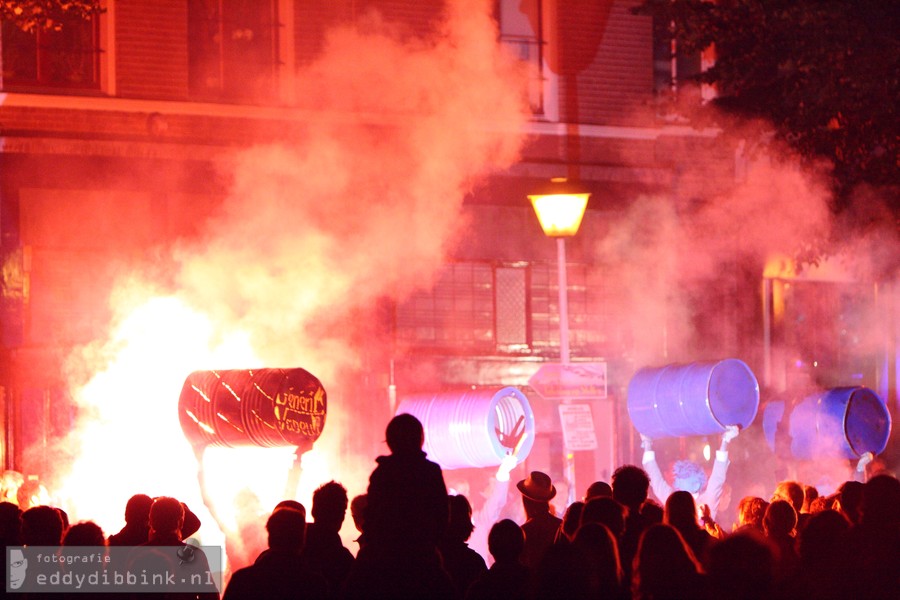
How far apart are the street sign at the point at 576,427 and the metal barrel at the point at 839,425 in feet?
6.35

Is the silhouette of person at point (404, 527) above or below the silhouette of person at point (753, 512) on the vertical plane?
above

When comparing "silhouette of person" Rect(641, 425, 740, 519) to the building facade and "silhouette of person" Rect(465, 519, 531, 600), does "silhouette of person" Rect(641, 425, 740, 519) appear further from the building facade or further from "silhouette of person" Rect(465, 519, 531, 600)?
"silhouette of person" Rect(465, 519, 531, 600)

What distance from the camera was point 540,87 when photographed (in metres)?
14.0

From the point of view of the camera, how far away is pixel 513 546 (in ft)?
16.5

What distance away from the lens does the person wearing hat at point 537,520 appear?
6.52m

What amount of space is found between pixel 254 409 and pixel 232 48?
5959mm

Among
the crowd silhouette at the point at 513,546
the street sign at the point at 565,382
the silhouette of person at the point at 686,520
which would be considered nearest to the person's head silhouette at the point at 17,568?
the crowd silhouette at the point at 513,546

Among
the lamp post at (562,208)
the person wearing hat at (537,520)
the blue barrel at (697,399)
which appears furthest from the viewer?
the lamp post at (562,208)

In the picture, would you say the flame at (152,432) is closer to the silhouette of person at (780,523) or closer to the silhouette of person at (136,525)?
the silhouette of person at (136,525)

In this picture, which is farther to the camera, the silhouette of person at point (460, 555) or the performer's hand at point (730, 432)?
the performer's hand at point (730, 432)

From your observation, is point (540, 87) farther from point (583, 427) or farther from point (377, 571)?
point (377, 571)

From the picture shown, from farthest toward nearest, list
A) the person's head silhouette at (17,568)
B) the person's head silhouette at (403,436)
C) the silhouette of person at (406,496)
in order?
the person's head silhouette at (17,568) → the person's head silhouette at (403,436) → the silhouette of person at (406,496)

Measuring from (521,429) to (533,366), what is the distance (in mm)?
3849

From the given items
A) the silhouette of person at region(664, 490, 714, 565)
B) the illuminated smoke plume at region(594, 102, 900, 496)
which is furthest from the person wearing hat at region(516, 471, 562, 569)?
the illuminated smoke plume at region(594, 102, 900, 496)
